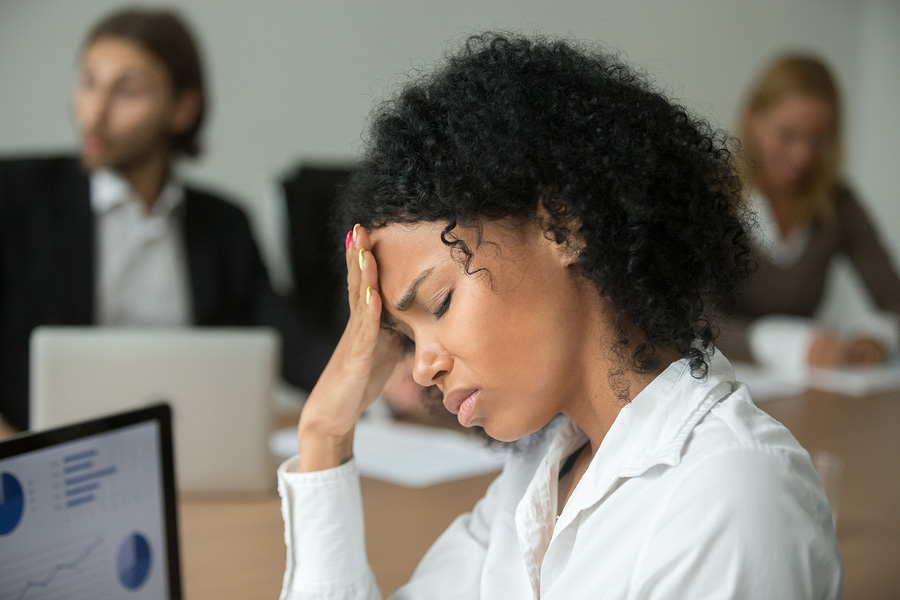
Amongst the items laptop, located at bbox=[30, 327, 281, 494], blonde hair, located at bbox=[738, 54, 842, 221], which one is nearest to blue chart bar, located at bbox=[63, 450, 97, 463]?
laptop, located at bbox=[30, 327, 281, 494]

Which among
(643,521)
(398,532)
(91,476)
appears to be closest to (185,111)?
(398,532)

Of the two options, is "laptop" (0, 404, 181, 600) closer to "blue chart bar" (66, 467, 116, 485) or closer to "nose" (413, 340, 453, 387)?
"blue chart bar" (66, 467, 116, 485)

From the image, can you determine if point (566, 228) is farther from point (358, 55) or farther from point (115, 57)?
point (358, 55)

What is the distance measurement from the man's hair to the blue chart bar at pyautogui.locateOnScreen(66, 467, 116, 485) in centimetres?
168

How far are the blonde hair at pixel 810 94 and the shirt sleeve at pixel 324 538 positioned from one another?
7.56 feet

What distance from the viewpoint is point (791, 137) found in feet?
9.73

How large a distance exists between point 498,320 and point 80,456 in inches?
18.1

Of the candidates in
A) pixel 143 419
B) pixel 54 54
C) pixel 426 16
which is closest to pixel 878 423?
pixel 143 419

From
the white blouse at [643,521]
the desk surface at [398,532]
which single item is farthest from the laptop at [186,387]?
the white blouse at [643,521]

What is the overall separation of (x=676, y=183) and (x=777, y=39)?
15.6 feet

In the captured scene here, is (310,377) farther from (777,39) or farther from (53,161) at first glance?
(777,39)

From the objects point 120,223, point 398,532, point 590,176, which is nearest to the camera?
point 590,176

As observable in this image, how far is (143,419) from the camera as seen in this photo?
94 cm

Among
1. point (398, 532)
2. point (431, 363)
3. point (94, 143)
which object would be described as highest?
point (94, 143)
